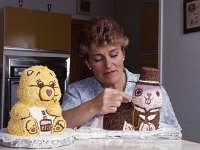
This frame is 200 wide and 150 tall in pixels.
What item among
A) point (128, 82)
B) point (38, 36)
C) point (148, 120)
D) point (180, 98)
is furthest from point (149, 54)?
point (148, 120)

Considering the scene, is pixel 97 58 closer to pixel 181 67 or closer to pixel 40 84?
pixel 40 84

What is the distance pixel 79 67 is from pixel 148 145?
4077 mm

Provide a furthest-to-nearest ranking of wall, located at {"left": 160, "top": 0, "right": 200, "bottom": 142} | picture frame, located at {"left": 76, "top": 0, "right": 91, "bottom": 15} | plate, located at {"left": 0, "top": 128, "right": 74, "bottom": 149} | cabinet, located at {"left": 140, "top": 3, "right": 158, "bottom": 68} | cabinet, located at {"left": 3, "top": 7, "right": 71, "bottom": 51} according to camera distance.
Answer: picture frame, located at {"left": 76, "top": 0, "right": 91, "bottom": 15}, cabinet, located at {"left": 3, "top": 7, "right": 71, "bottom": 51}, cabinet, located at {"left": 140, "top": 3, "right": 158, "bottom": 68}, wall, located at {"left": 160, "top": 0, "right": 200, "bottom": 142}, plate, located at {"left": 0, "top": 128, "right": 74, "bottom": 149}

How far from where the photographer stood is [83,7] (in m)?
4.62

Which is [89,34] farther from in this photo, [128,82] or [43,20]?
[43,20]

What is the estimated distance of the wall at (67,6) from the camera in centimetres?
426

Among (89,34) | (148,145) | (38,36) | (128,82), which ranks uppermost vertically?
(38,36)

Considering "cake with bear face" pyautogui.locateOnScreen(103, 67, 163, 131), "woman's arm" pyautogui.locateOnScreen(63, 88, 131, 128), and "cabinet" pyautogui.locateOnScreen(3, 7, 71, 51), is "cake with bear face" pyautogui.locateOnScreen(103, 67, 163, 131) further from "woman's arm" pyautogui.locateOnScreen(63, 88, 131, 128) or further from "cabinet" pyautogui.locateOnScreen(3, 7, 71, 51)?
"cabinet" pyautogui.locateOnScreen(3, 7, 71, 51)

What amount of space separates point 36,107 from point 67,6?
3.96 metres

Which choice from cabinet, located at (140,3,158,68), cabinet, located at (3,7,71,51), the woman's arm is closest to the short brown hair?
the woman's arm

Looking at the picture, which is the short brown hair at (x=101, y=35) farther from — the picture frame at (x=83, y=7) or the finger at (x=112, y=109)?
the picture frame at (x=83, y=7)

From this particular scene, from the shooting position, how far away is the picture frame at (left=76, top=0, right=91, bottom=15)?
15.0 feet

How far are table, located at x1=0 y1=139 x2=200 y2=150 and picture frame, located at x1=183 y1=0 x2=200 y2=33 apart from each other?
5.62ft

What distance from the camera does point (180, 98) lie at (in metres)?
2.51
